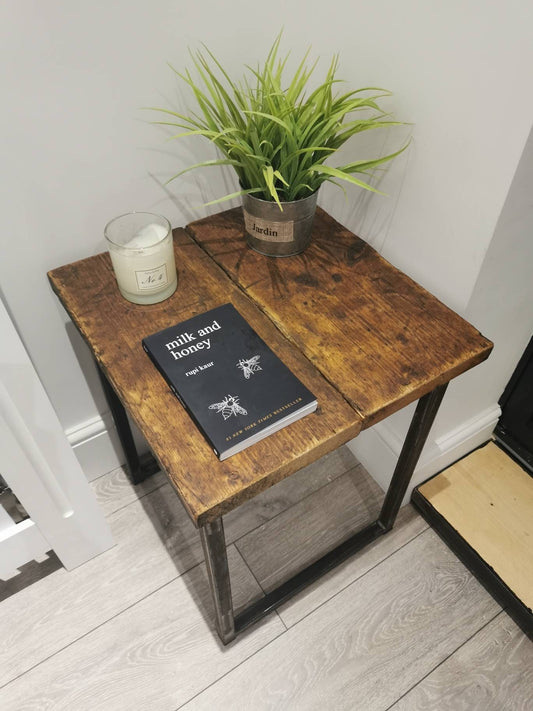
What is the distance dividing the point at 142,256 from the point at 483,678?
1.03m

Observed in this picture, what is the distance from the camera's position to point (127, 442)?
130 cm

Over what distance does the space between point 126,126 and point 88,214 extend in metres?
0.17

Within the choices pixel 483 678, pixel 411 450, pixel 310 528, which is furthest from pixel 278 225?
pixel 483 678

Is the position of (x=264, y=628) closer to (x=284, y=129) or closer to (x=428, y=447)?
(x=428, y=447)

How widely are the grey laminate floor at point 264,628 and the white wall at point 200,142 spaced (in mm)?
536

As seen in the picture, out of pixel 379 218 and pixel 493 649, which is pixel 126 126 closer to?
pixel 379 218

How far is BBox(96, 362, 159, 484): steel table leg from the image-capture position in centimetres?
117

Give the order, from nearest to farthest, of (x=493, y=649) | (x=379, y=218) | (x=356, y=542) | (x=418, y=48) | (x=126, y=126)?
(x=418, y=48)
(x=126, y=126)
(x=379, y=218)
(x=493, y=649)
(x=356, y=542)

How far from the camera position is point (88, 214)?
101 cm

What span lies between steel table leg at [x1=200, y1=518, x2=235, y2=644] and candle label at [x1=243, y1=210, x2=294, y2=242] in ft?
1.57

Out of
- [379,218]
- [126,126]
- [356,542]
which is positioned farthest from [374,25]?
[356,542]

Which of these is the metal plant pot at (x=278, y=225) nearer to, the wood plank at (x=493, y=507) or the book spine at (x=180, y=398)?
the book spine at (x=180, y=398)

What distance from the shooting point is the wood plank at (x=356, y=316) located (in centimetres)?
84

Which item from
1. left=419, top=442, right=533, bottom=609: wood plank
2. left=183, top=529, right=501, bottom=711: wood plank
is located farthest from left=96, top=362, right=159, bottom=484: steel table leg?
left=419, top=442, right=533, bottom=609: wood plank
